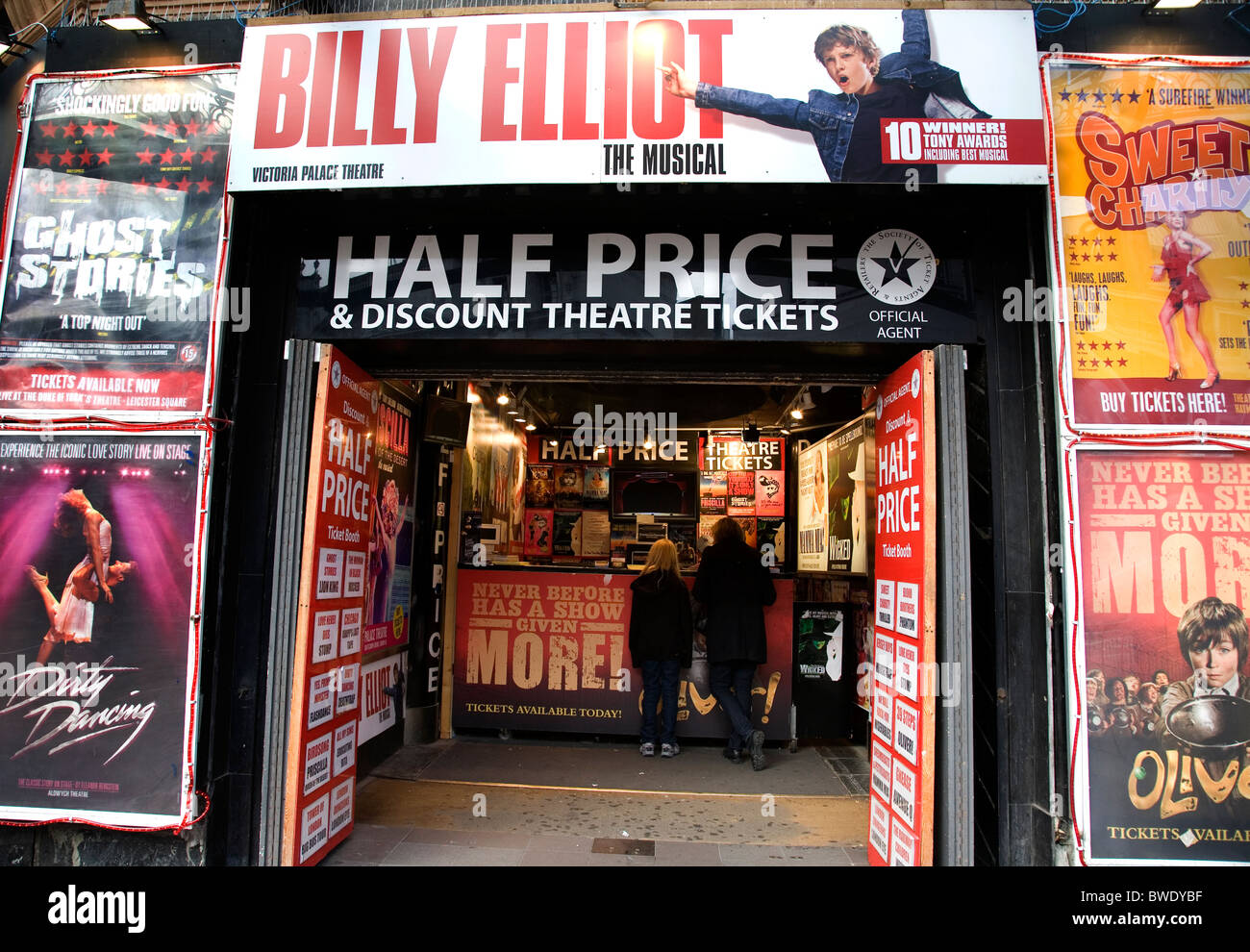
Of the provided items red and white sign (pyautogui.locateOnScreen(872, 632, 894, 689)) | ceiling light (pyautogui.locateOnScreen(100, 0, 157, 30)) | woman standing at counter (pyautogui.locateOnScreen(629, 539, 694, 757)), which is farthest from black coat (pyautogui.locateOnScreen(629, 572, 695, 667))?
ceiling light (pyautogui.locateOnScreen(100, 0, 157, 30))

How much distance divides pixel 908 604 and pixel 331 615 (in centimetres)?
318

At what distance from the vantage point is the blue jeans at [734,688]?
5.75 meters

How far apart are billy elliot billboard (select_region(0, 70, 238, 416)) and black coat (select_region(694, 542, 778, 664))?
401 cm

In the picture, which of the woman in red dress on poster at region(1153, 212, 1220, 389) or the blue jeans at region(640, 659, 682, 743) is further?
the blue jeans at region(640, 659, 682, 743)

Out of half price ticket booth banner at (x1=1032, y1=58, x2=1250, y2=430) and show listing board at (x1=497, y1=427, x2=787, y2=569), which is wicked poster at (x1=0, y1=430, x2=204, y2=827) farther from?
show listing board at (x1=497, y1=427, x2=787, y2=569)

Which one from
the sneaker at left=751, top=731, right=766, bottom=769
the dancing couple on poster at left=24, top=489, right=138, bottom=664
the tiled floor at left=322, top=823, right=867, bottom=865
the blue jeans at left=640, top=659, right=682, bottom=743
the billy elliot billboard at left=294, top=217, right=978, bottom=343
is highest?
the billy elliot billboard at left=294, top=217, right=978, bottom=343

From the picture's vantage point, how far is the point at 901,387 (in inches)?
149

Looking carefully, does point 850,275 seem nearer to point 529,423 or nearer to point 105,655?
point 105,655

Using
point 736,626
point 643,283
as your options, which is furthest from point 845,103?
point 736,626

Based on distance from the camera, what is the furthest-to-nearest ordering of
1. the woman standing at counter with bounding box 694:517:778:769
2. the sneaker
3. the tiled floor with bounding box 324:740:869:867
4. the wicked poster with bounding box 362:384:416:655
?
the woman standing at counter with bounding box 694:517:778:769 < the sneaker < the wicked poster with bounding box 362:384:416:655 < the tiled floor with bounding box 324:740:869:867

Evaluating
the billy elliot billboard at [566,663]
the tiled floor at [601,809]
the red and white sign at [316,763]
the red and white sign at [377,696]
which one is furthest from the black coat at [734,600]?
the red and white sign at [316,763]

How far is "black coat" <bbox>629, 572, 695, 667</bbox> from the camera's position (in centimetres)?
585

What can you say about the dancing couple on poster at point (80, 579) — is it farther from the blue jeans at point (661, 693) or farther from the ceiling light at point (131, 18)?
the blue jeans at point (661, 693)

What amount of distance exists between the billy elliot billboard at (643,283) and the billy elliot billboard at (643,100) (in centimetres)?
45
